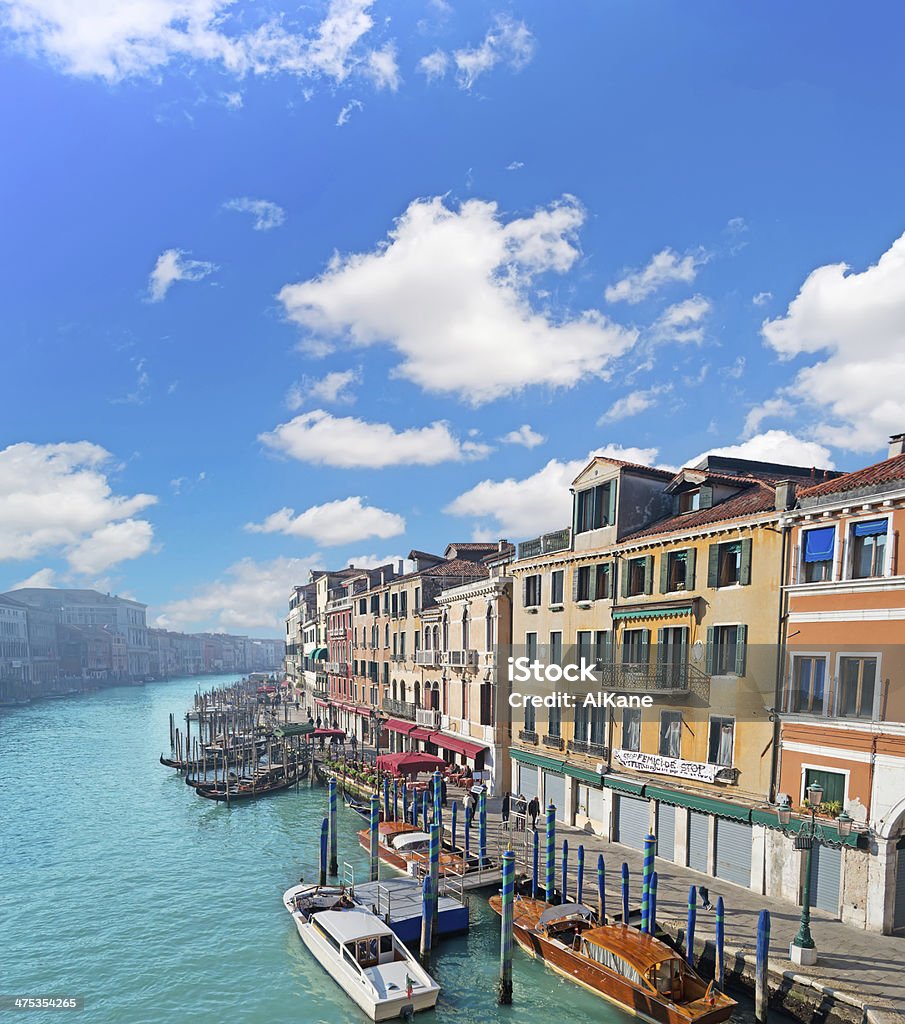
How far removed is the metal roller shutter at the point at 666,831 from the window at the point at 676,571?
23.7ft

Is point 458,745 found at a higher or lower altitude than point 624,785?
lower

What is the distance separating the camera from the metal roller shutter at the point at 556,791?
30234mm

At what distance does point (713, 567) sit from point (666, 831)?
904 centimetres

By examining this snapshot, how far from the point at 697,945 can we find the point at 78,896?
2114 cm

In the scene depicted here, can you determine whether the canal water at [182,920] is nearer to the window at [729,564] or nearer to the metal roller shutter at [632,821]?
the metal roller shutter at [632,821]

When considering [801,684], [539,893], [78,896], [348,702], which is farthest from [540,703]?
[348,702]

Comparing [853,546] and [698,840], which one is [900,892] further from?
[853,546]

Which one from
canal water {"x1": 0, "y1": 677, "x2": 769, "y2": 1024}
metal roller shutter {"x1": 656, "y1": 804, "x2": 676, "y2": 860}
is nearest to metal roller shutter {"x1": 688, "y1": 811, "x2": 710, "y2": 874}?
metal roller shutter {"x1": 656, "y1": 804, "x2": 676, "y2": 860}

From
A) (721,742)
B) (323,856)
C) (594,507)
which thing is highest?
(594,507)

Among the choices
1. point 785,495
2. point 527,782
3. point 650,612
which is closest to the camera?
point 785,495

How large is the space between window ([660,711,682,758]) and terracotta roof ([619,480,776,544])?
6.17m

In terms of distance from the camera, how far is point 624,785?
86.7 feet

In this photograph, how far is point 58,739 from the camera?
75.2 metres

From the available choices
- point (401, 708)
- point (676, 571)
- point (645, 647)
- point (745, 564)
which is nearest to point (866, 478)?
point (745, 564)
